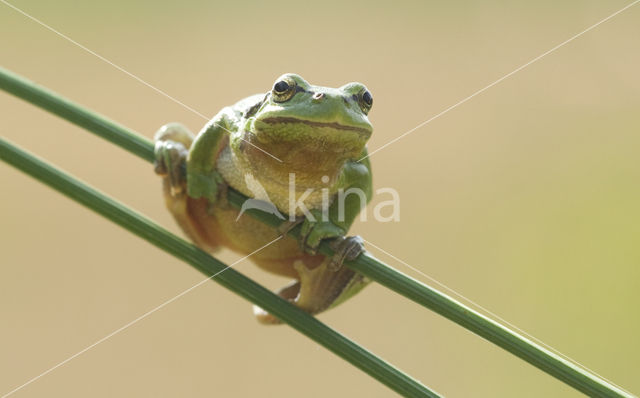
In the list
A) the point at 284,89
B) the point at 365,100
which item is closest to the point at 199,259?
the point at 284,89

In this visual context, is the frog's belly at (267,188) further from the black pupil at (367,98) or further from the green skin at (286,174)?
the black pupil at (367,98)

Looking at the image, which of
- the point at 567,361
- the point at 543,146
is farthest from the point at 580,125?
the point at 567,361

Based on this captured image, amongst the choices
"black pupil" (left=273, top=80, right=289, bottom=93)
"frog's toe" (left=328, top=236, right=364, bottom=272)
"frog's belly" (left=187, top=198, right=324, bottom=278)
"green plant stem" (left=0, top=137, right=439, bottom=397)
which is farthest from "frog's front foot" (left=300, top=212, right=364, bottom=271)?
"black pupil" (left=273, top=80, right=289, bottom=93)

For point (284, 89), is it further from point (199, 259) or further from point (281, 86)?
point (199, 259)

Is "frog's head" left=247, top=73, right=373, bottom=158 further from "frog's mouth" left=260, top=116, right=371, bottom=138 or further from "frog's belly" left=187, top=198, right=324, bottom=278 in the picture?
"frog's belly" left=187, top=198, right=324, bottom=278

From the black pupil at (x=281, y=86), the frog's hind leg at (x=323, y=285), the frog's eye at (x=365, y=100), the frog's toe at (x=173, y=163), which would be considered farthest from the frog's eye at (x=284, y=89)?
the frog's hind leg at (x=323, y=285)

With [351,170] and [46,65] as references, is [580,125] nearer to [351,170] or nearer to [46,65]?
[351,170]
